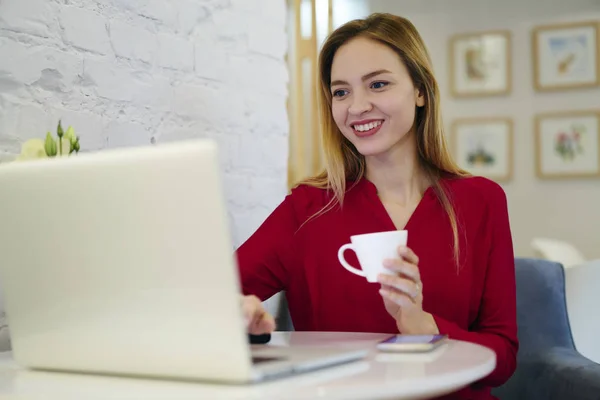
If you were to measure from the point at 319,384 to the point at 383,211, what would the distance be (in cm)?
91

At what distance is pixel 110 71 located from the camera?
155cm

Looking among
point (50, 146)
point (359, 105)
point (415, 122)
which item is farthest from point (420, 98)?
point (50, 146)

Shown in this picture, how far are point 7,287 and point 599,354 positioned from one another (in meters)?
1.50

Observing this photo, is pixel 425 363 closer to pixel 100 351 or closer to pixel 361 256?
pixel 361 256

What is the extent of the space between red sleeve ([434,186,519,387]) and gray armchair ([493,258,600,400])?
280mm

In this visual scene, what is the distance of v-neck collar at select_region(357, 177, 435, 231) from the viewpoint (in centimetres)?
169

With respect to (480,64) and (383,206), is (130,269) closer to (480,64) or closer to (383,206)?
(383,206)

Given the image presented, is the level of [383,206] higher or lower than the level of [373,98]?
lower

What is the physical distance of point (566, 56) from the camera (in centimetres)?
480

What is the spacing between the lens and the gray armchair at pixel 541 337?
183 centimetres

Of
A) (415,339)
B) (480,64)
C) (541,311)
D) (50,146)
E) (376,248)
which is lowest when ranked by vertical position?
(541,311)

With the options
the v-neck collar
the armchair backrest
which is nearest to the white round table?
the v-neck collar

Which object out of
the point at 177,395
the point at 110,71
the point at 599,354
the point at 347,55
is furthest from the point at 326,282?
the point at 177,395

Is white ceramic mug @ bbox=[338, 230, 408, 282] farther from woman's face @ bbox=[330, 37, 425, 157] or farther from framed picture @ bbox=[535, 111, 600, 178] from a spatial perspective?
framed picture @ bbox=[535, 111, 600, 178]
